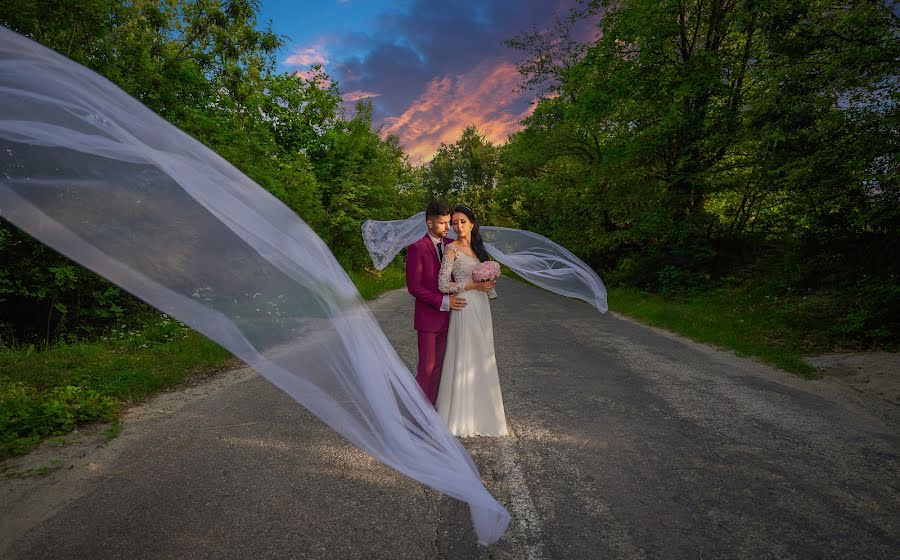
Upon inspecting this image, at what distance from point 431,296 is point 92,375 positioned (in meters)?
4.38

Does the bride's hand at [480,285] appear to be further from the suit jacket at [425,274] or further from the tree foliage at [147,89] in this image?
the tree foliage at [147,89]

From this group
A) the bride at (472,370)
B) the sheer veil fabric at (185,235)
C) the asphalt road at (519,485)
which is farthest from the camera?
the bride at (472,370)

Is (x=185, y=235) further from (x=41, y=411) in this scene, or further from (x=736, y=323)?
(x=736, y=323)

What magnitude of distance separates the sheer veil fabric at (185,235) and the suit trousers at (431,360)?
5.52 feet

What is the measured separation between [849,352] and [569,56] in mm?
20079

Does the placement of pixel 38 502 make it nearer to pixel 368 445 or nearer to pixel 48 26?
pixel 368 445

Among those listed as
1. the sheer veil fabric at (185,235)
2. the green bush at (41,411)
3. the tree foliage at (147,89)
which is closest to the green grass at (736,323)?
the sheer veil fabric at (185,235)

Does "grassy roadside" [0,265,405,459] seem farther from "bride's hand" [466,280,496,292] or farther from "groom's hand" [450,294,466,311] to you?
"bride's hand" [466,280,496,292]

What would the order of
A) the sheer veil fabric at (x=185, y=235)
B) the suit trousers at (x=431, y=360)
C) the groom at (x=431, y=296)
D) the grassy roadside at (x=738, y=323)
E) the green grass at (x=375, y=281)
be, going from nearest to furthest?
the sheer veil fabric at (x=185, y=235) → the groom at (x=431, y=296) → the suit trousers at (x=431, y=360) → the grassy roadside at (x=738, y=323) → the green grass at (x=375, y=281)

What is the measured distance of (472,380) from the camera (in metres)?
4.29

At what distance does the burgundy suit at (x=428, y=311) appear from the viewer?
4195 mm

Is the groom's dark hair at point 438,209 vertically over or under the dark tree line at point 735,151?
under

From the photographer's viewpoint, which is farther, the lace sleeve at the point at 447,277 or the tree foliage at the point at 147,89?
the tree foliage at the point at 147,89

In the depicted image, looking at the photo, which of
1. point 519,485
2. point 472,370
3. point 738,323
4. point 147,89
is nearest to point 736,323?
point 738,323
